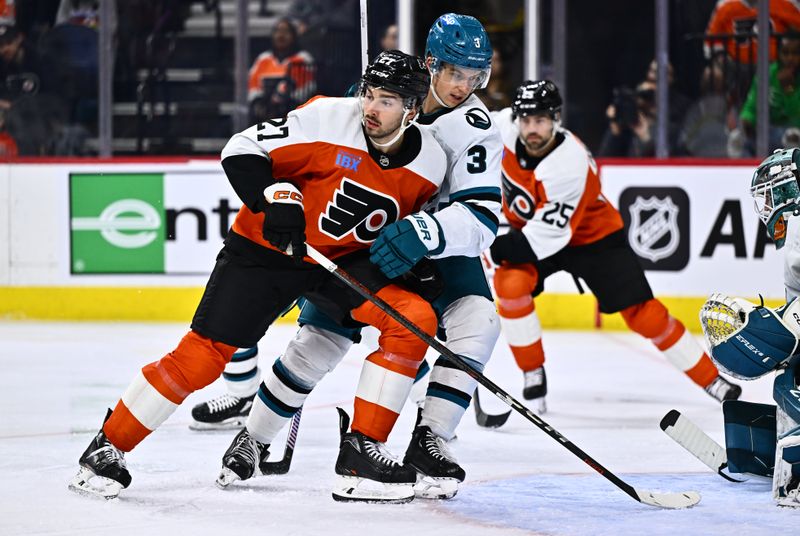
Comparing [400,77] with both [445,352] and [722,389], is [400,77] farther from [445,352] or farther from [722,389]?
[722,389]

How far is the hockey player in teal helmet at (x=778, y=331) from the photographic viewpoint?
2648mm

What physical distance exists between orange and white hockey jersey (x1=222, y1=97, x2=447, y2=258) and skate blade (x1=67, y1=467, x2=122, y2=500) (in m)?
0.59

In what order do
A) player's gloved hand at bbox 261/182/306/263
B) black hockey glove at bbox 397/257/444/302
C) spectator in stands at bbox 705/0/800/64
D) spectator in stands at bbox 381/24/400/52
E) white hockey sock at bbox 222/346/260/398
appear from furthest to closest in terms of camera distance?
spectator in stands at bbox 381/24/400/52 → spectator in stands at bbox 705/0/800/64 → white hockey sock at bbox 222/346/260/398 → black hockey glove at bbox 397/257/444/302 → player's gloved hand at bbox 261/182/306/263

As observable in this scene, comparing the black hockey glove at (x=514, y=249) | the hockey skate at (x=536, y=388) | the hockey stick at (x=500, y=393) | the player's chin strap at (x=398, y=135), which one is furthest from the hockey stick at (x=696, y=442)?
the black hockey glove at (x=514, y=249)

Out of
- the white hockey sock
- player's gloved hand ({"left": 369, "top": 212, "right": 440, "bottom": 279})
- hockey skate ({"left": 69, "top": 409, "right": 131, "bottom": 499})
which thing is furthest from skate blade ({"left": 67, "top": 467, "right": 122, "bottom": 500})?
the white hockey sock

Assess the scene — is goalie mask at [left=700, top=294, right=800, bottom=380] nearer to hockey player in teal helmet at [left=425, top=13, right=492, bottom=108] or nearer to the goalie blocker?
the goalie blocker

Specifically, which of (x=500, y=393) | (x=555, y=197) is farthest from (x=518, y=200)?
(x=500, y=393)

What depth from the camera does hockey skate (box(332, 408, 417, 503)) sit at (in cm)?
264

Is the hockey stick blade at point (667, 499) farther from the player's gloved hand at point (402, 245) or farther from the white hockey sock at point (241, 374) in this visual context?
the white hockey sock at point (241, 374)

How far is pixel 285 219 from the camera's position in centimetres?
261

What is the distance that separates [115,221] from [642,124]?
2575mm

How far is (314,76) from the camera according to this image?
6555 millimetres

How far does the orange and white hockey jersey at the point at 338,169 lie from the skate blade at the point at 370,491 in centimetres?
50

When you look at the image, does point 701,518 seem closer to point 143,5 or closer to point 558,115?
point 558,115
